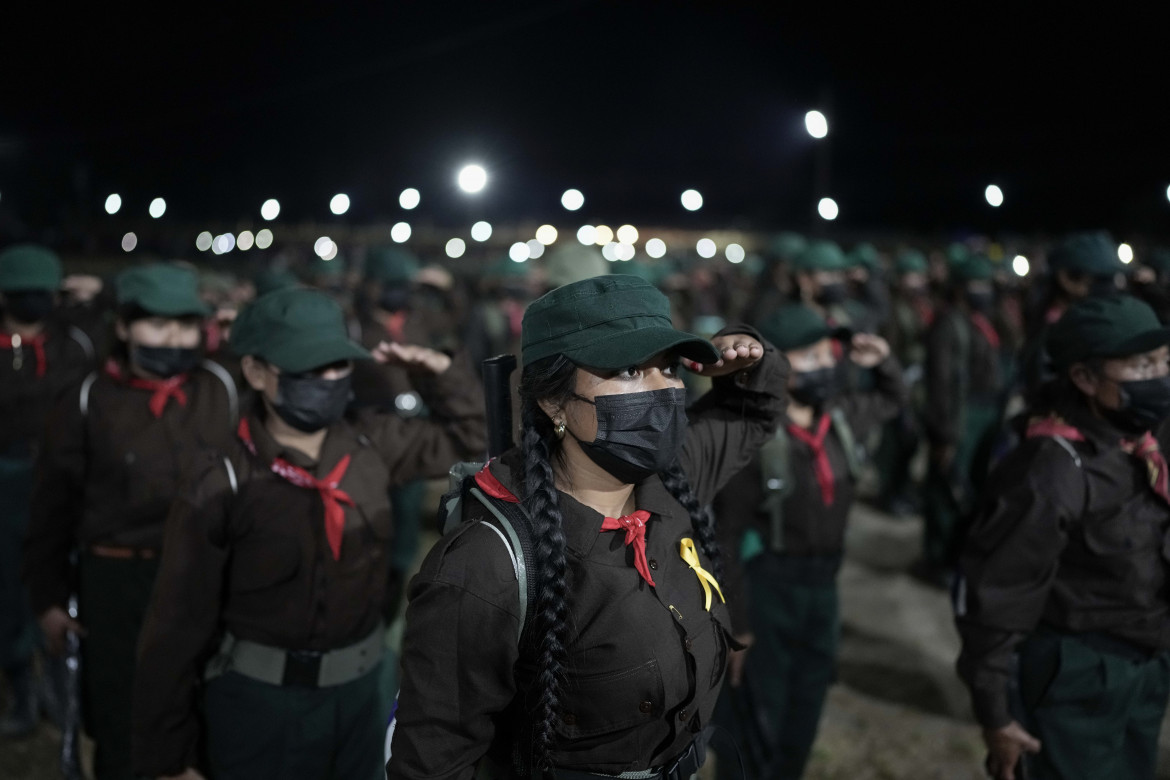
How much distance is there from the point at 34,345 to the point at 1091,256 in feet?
22.8

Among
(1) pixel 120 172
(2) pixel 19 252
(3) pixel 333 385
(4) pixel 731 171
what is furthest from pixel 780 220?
(3) pixel 333 385

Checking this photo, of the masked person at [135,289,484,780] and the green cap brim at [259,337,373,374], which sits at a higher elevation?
the green cap brim at [259,337,373,374]

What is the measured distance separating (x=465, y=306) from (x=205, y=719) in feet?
39.5

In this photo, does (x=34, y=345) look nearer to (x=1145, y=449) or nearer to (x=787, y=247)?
(x=1145, y=449)

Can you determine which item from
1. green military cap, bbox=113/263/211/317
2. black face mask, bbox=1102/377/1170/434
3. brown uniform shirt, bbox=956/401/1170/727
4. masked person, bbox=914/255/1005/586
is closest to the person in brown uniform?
green military cap, bbox=113/263/211/317

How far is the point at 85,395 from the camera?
4.07 m

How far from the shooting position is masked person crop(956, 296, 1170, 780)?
3.08 m

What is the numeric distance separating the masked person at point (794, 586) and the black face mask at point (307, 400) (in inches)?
76.5

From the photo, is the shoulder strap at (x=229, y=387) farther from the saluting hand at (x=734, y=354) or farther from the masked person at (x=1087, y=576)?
the masked person at (x=1087, y=576)

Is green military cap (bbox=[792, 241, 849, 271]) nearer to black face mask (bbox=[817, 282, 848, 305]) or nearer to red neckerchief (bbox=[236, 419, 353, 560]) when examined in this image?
black face mask (bbox=[817, 282, 848, 305])

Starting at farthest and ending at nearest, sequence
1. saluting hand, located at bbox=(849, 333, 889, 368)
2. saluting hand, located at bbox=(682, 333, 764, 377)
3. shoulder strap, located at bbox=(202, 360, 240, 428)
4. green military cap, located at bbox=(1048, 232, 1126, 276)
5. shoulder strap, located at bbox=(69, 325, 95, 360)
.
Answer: shoulder strap, located at bbox=(69, 325, 95, 360) → green military cap, located at bbox=(1048, 232, 1126, 276) → shoulder strap, located at bbox=(202, 360, 240, 428) → saluting hand, located at bbox=(849, 333, 889, 368) → saluting hand, located at bbox=(682, 333, 764, 377)

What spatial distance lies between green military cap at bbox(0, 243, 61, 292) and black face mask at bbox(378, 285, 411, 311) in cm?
280

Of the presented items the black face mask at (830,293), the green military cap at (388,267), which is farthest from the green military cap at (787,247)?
the green military cap at (388,267)

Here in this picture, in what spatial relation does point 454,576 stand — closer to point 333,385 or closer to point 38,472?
point 333,385
